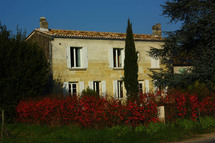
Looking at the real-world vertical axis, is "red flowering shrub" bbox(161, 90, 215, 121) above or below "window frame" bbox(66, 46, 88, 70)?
below

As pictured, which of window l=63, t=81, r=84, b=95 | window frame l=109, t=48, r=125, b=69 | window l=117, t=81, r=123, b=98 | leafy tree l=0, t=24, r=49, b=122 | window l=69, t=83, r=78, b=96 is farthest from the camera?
window l=117, t=81, r=123, b=98

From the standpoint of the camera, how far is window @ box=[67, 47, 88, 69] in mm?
20281

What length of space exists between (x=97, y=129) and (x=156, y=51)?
11418 mm

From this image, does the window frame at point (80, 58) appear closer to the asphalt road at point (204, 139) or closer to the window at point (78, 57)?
the window at point (78, 57)

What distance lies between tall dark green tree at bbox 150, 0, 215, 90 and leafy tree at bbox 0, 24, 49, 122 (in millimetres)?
8879

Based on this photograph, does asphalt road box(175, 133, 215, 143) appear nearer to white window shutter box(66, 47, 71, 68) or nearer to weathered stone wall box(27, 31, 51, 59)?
white window shutter box(66, 47, 71, 68)

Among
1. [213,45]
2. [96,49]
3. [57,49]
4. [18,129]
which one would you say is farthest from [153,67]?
[18,129]

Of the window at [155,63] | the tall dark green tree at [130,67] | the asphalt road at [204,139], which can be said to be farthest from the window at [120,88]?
the asphalt road at [204,139]

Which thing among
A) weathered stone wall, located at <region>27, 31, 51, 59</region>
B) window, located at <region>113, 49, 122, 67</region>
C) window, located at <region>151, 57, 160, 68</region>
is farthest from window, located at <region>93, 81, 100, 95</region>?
window, located at <region>151, 57, 160, 68</region>

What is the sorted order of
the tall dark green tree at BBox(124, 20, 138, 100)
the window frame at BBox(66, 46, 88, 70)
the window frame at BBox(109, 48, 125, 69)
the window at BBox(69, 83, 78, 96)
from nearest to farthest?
the tall dark green tree at BBox(124, 20, 138, 100) → the window at BBox(69, 83, 78, 96) → the window frame at BBox(66, 46, 88, 70) → the window frame at BBox(109, 48, 125, 69)

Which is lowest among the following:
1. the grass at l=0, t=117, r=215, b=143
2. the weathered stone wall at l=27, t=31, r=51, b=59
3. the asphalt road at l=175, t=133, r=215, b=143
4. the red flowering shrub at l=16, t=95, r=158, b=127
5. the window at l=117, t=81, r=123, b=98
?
the asphalt road at l=175, t=133, r=215, b=143

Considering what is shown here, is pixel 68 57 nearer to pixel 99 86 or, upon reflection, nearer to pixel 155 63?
pixel 99 86

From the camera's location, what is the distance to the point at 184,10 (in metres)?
18.5

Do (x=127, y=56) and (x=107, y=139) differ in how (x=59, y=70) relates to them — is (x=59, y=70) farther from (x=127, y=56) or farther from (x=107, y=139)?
(x=107, y=139)
